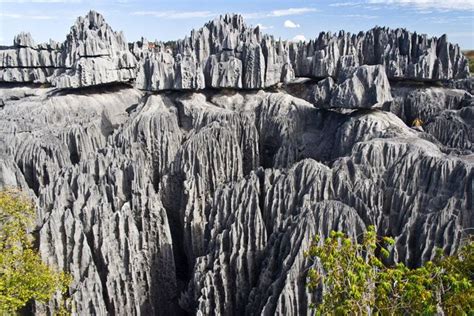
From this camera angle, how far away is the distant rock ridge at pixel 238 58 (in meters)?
34.3

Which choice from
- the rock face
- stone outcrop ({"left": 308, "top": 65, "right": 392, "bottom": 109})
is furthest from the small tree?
the rock face

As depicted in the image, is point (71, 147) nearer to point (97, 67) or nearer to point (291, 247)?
point (97, 67)

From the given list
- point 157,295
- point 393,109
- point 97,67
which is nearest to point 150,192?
point 157,295

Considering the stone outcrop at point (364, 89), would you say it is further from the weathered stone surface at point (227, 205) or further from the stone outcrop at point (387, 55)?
the stone outcrop at point (387, 55)

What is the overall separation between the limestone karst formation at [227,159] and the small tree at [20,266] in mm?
838

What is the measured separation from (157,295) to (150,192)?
543 cm

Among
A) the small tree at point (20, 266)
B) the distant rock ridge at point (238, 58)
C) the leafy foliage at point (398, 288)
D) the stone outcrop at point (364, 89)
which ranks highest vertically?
the distant rock ridge at point (238, 58)

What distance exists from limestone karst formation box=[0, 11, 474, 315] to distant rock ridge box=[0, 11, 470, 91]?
0.54 ft

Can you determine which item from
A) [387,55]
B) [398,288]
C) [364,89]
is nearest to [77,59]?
[364,89]

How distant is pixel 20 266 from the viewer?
57.7 feet

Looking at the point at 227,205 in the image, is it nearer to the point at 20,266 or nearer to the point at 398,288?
the point at 20,266

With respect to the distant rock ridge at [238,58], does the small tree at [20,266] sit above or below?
below

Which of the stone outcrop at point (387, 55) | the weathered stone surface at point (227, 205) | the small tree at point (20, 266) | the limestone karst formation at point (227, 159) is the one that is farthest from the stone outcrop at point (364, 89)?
the small tree at point (20, 266)

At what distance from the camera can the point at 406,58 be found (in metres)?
37.7
